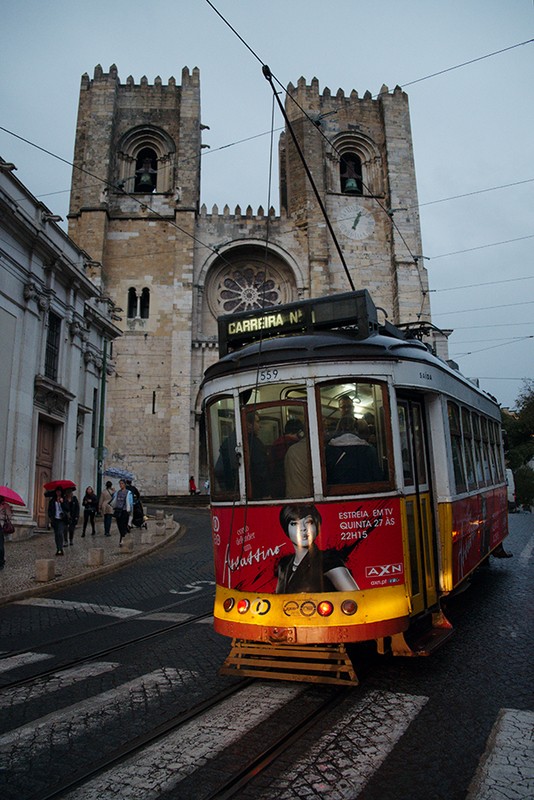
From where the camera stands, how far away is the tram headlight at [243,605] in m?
4.04

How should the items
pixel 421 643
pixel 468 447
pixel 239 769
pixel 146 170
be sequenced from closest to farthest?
1. pixel 239 769
2. pixel 421 643
3. pixel 468 447
4. pixel 146 170

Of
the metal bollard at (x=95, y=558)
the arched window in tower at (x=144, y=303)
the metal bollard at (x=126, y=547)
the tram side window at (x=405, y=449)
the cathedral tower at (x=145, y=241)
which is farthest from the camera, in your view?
the arched window in tower at (x=144, y=303)

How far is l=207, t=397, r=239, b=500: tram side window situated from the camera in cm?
442

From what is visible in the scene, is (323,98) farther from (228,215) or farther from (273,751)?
(273,751)

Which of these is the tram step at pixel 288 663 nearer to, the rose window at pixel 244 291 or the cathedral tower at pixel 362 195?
the cathedral tower at pixel 362 195

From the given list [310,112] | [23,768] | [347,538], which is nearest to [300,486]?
[347,538]

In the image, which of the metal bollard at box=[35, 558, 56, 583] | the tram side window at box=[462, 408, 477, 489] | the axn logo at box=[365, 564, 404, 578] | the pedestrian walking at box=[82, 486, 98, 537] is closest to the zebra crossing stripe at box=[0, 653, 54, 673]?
the axn logo at box=[365, 564, 404, 578]

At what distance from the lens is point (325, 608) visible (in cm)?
381

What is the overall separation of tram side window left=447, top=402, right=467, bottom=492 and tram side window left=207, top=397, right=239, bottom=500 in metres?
2.16

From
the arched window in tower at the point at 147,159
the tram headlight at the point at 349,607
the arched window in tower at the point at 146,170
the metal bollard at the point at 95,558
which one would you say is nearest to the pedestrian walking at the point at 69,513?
the metal bollard at the point at 95,558

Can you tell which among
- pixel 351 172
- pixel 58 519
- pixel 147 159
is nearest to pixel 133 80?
pixel 147 159

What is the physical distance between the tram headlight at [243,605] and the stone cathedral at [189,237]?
24.9 metres

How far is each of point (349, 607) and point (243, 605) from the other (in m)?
0.75

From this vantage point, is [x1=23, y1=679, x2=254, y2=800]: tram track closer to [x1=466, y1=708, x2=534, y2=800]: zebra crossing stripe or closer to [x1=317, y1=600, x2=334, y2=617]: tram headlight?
[x1=317, y1=600, x2=334, y2=617]: tram headlight
